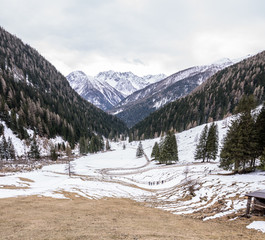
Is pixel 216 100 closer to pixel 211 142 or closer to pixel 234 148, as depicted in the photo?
pixel 211 142

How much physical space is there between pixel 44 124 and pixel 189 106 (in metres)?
152

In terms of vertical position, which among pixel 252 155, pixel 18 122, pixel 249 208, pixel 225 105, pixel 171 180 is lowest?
pixel 171 180

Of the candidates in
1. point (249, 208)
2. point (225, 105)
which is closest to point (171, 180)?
point (249, 208)

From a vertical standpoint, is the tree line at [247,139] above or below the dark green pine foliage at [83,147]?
above

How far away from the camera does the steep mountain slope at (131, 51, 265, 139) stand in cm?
15600

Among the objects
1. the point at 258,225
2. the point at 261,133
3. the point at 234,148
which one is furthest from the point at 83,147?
the point at 258,225

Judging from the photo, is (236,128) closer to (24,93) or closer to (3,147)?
(3,147)

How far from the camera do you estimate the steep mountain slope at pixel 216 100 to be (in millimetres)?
156000

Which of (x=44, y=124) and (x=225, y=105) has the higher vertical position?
(x=225, y=105)

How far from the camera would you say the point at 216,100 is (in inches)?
6673

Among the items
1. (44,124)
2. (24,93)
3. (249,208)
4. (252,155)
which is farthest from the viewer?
(24,93)

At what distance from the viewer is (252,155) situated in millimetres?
33031

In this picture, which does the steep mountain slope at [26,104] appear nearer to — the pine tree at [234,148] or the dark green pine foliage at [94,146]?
the dark green pine foliage at [94,146]

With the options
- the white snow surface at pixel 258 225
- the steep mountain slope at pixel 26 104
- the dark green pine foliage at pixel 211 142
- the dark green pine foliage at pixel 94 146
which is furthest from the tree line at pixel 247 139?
Answer: the steep mountain slope at pixel 26 104
